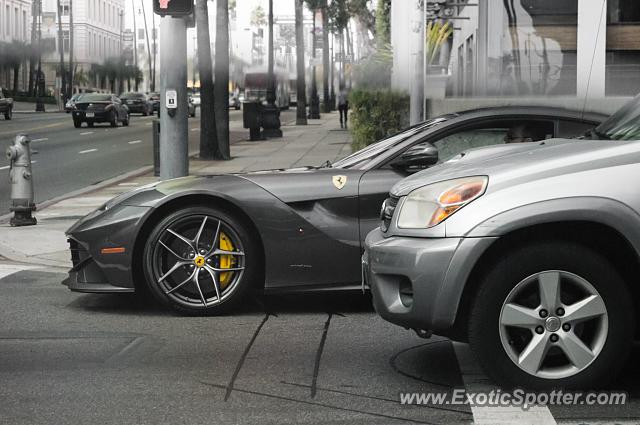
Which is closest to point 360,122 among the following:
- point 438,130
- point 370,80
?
point 370,80

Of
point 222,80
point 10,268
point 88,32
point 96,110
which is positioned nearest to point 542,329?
point 10,268

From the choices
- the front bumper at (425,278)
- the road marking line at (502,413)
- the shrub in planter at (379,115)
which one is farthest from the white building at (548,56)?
the road marking line at (502,413)

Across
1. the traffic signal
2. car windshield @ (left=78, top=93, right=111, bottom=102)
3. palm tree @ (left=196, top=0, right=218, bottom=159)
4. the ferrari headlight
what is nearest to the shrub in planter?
the traffic signal

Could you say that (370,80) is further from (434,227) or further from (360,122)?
(434,227)

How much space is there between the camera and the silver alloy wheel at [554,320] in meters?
4.91

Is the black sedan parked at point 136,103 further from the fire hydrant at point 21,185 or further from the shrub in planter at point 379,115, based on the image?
the fire hydrant at point 21,185

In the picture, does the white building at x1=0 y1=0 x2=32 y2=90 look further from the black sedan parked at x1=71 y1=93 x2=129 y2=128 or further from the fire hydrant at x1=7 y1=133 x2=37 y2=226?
the fire hydrant at x1=7 y1=133 x2=37 y2=226

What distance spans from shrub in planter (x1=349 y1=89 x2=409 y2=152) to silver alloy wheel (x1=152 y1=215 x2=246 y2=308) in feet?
31.6

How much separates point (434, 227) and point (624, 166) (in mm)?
880

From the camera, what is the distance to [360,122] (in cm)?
1727

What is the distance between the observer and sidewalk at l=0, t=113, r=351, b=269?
10602 mm

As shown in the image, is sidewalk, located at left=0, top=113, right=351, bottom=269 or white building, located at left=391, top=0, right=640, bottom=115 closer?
sidewalk, located at left=0, top=113, right=351, bottom=269

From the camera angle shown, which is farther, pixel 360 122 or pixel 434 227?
pixel 360 122

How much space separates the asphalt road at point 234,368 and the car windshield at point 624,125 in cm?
117
